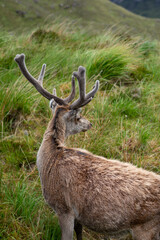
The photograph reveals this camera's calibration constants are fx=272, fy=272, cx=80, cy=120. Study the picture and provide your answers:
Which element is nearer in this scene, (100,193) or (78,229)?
(100,193)

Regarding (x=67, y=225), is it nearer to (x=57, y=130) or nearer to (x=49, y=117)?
(x=57, y=130)

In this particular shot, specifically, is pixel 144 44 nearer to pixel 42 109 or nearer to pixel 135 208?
pixel 42 109

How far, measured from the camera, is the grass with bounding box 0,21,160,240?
9.89 ft

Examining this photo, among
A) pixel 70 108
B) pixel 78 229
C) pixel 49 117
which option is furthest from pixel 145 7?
pixel 78 229

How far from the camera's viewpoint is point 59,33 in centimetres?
880

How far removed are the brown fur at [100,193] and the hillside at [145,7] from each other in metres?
153

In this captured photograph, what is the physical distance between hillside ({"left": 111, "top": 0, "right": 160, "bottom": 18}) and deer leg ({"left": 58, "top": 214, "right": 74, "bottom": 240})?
153519 mm

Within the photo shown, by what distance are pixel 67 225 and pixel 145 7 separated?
579ft

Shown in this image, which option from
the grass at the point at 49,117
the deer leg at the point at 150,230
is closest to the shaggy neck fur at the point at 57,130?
the grass at the point at 49,117

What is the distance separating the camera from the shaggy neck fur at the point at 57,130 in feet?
10.1

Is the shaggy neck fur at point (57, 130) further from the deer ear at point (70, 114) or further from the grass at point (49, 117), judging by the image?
the grass at point (49, 117)

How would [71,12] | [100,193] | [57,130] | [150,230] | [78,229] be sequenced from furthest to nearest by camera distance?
[71,12] → [57,130] → [78,229] → [100,193] → [150,230]

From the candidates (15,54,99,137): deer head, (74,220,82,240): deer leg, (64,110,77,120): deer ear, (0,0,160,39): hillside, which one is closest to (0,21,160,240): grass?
(74,220,82,240): deer leg

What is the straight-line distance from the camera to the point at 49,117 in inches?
192
